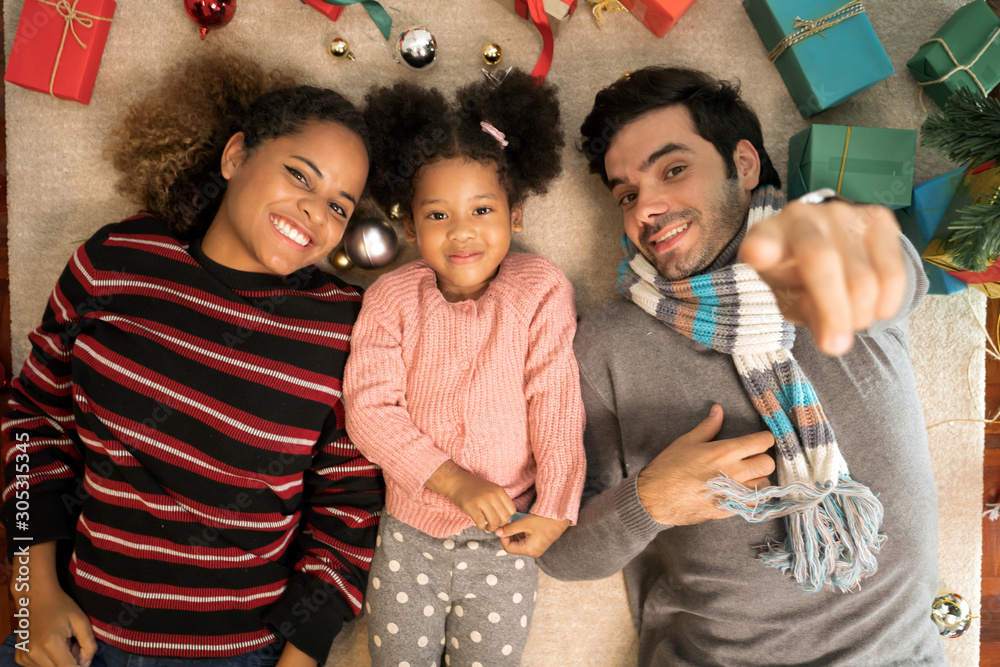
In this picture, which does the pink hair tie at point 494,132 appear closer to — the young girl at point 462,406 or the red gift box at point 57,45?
the young girl at point 462,406

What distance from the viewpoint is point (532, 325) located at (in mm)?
1466

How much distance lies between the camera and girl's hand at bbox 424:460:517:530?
1.32 metres

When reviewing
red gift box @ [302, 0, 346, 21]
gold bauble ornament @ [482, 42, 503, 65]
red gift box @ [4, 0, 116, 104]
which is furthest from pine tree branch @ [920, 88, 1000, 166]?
red gift box @ [4, 0, 116, 104]

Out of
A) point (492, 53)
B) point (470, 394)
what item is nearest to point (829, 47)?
point (492, 53)

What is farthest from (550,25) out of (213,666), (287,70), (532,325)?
(213,666)

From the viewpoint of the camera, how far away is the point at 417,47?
5.24ft

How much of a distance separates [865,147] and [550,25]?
883mm

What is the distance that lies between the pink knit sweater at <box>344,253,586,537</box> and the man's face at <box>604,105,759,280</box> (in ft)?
0.84

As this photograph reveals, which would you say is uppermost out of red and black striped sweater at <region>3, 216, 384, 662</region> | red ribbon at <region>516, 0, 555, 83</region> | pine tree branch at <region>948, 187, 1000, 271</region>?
pine tree branch at <region>948, 187, 1000, 271</region>

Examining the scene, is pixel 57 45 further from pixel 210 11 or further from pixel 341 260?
pixel 341 260

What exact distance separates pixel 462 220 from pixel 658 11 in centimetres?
79

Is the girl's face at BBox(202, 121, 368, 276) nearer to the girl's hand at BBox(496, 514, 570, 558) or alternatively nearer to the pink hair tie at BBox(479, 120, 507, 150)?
the pink hair tie at BBox(479, 120, 507, 150)

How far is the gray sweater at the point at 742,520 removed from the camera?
1369 millimetres

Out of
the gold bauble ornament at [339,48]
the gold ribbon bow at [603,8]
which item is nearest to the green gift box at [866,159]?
the gold ribbon bow at [603,8]
